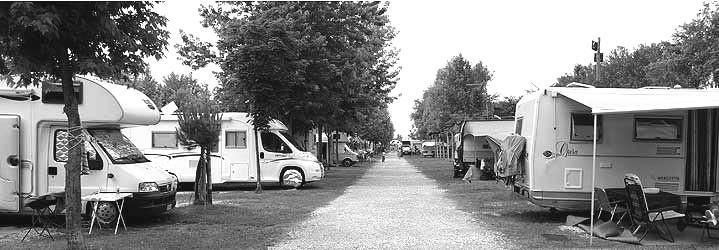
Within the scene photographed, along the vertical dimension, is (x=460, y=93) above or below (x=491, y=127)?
above

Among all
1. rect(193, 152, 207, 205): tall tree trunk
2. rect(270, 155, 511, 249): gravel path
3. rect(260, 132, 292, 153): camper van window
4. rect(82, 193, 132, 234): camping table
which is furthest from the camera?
rect(260, 132, 292, 153): camper van window

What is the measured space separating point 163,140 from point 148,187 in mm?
9245

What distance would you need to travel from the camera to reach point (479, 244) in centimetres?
932

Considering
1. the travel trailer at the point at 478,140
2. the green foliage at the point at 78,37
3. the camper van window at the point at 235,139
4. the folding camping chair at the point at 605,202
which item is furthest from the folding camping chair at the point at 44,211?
the travel trailer at the point at 478,140

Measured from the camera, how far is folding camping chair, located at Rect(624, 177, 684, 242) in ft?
31.4

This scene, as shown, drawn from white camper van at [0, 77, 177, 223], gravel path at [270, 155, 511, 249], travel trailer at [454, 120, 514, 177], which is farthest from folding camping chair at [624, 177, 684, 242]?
travel trailer at [454, 120, 514, 177]

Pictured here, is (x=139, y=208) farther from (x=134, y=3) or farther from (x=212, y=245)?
(x=134, y=3)

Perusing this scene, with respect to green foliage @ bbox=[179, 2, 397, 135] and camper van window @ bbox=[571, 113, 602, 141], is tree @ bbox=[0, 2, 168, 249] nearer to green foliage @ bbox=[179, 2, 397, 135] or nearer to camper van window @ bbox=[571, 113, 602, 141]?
camper van window @ bbox=[571, 113, 602, 141]

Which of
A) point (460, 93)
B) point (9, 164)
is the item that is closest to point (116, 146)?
point (9, 164)

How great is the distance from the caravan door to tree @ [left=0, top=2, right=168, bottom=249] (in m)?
3.40

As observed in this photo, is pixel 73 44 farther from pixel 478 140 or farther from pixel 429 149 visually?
pixel 429 149

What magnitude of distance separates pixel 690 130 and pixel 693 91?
0.75m

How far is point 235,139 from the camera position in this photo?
A: 19.9 m

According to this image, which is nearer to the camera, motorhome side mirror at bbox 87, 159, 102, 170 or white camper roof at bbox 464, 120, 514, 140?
motorhome side mirror at bbox 87, 159, 102, 170
